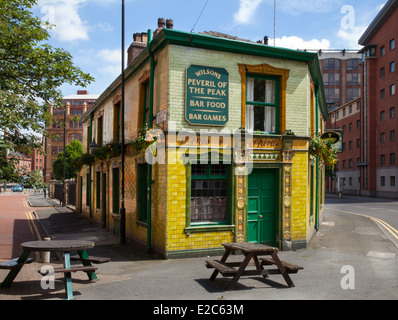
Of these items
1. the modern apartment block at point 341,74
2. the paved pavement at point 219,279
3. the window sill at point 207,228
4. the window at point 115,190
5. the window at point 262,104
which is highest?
the modern apartment block at point 341,74

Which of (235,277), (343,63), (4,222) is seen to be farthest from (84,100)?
(235,277)

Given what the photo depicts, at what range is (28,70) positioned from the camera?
10.1 m

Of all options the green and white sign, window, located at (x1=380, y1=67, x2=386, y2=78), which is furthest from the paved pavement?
window, located at (x1=380, y1=67, x2=386, y2=78)

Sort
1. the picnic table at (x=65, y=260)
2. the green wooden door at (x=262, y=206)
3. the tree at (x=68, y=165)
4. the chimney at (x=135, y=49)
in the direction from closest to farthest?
the picnic table at (x=65, y=260) < the green wooden door at (x=262, y=206) < the chimney at (x=135, y=49) < the tree at (x=68, y=165)

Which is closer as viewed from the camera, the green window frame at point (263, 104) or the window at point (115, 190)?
the green window frame at point (263, 104)

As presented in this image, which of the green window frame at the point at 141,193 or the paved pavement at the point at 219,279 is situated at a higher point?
the green window frame at the point at 141,193

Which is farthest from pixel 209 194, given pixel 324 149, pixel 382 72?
pixel 382 72

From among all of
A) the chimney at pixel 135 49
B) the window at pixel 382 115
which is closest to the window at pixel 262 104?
the chimney at pixel 135 49

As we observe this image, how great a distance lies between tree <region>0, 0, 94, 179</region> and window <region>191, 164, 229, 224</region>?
4.48 meters

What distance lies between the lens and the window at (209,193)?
36.0ft

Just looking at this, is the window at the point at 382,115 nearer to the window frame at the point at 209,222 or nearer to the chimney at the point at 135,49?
the chimney at the point at 135,49

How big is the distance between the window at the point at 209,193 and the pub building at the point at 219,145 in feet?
0.10

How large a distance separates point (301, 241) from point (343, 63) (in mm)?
79411

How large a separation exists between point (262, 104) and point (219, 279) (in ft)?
19.8
